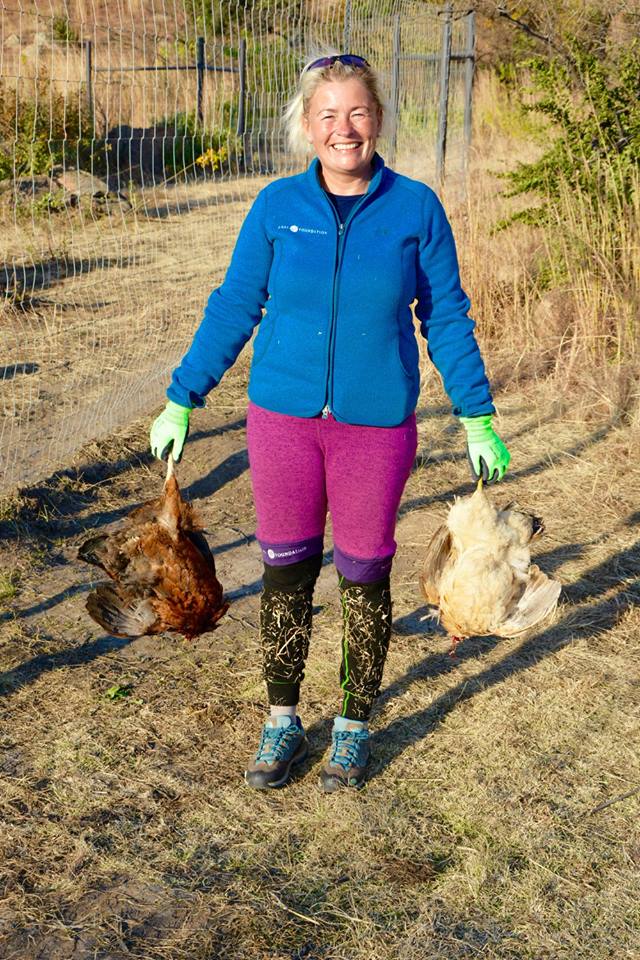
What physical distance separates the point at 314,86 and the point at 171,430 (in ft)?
3.45

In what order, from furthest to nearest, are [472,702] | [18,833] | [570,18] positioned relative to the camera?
[570,18] → [472,702] → [18,833]

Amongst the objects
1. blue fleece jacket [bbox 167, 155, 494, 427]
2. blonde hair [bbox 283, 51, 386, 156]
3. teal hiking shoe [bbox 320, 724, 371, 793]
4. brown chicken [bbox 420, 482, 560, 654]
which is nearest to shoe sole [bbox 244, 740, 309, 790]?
teal hiking shoe [bbox 320, 724, 371, 793]

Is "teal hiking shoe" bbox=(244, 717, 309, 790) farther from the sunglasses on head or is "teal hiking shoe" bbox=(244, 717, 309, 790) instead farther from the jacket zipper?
the sunglasses on head

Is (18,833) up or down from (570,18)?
down

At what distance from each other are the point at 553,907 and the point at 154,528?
5.24 ft

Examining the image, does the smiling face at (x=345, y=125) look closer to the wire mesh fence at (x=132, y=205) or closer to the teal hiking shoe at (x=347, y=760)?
the wire mesh fence at (x=132, y=205)

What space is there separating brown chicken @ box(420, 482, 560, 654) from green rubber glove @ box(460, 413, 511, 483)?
0.13 m

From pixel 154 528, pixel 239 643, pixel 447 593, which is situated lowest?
pixel 239 643

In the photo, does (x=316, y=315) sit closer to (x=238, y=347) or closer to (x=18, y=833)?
(x=238, y=347)

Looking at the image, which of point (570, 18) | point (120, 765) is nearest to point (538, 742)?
point (120, 765)

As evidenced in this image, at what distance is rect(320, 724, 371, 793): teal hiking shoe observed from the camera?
307cm

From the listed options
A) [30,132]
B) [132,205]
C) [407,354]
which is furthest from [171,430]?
[30,132]

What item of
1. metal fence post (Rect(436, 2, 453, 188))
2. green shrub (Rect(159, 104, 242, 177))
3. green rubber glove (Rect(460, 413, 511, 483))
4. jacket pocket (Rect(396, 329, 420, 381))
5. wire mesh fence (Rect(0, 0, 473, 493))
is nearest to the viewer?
jacket pocket (Rect(396, 329, 420, 381))

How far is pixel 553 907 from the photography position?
264 centimetres
